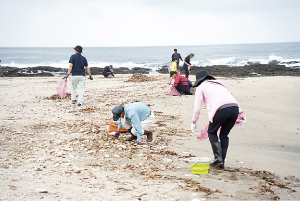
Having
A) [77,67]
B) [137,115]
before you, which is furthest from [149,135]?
[77,67]

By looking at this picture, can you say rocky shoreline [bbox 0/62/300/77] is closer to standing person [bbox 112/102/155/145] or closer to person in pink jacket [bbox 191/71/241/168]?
standing person [bbox 112/102/155/145]

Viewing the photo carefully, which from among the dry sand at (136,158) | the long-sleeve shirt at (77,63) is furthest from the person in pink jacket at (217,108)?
the long-sleeve shirt at (77,63)

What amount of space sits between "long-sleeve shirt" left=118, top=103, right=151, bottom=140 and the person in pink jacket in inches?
53.3

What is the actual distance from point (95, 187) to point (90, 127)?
3555 millimetres

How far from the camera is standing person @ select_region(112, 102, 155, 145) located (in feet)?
17.4

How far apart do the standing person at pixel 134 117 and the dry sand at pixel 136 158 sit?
0.93 feet

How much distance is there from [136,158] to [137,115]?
2.89ft

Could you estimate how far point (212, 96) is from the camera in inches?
168

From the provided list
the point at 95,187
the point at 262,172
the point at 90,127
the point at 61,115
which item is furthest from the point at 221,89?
the point at 61,115

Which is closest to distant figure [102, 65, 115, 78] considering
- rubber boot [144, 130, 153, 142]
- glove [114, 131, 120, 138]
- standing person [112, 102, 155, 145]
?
glove [114, 131, 120, 138]

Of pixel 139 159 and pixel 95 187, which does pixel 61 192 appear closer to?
pixel 95 187

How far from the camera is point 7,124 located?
23.7ft

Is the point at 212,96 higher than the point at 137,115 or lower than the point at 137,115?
higher

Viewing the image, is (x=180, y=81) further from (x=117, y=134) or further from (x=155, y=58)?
(x=155, y=58)
